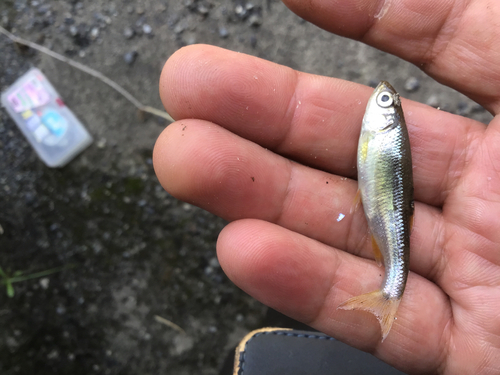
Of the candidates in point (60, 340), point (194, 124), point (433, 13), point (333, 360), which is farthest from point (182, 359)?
point (433, 13)

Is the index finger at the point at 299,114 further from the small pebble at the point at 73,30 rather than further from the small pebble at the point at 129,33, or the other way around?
the small pebble at the point at 73,30

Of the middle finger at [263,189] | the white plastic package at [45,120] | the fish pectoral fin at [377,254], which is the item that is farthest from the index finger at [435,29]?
the white plastic package at [45,120]

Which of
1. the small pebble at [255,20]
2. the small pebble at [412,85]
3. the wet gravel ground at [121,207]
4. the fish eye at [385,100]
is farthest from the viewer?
the small pebble at [255,20]

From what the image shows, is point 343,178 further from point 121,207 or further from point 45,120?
point 45,120

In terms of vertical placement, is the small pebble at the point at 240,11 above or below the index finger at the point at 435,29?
below

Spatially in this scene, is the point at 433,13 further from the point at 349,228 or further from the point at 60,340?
the point at 60,340

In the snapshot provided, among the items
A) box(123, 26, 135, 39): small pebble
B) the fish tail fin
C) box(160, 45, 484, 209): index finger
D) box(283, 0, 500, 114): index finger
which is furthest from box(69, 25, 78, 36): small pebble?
the fish tail fin

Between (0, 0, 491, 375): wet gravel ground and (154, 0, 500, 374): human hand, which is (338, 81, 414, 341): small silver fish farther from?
(0, 0, 491, 375): wet gravel ground
